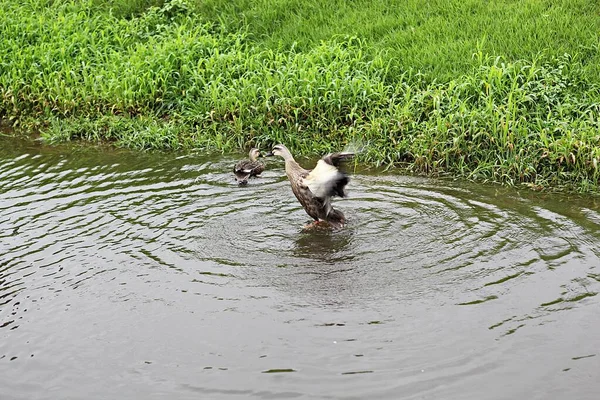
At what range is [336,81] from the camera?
1083 cm

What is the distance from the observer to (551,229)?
7637 mm

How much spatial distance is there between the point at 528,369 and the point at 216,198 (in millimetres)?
4384

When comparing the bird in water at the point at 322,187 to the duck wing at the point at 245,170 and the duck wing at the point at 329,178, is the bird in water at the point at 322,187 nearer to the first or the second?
the duck wing at the point at 329,178

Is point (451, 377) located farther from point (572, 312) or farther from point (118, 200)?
point (118, 200)

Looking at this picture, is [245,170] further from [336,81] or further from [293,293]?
[293,293]

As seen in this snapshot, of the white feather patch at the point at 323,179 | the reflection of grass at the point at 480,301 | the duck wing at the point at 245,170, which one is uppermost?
the white feather patch at the point at 323,179

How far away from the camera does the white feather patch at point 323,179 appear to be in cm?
766

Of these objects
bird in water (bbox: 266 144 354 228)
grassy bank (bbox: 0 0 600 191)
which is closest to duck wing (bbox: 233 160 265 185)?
grassy bank (bbox: 0 0 600 191)

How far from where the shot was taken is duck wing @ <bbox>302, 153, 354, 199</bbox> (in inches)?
300

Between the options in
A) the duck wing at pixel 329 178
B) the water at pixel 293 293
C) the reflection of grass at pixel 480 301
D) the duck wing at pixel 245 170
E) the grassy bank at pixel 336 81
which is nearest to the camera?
the water at pixel 293 293

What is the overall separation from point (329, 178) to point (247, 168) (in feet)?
6.38

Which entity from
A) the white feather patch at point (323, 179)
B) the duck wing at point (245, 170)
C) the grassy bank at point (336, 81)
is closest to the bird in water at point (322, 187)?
the white feather patch at point (323, 179)

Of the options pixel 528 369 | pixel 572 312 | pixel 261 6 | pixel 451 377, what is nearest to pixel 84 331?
pixel 451 377

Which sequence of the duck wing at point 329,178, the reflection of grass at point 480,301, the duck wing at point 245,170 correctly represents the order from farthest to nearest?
1. the duck wing at point 245,170
2. the duck wing at point 329,178
3. the reflection of grass at point 480,301
